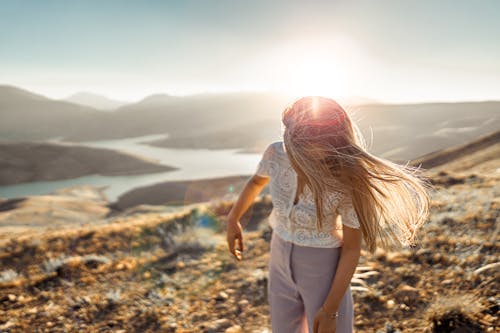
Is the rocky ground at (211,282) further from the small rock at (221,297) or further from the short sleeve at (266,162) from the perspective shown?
the short sleeve at (266,162)

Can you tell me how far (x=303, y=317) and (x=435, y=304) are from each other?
2.57 metres

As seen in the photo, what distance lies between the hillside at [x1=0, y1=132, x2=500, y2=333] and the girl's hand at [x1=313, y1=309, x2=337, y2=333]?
232cm

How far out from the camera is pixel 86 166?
89.8 metres

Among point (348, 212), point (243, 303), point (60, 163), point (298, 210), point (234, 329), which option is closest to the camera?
point (348, 212)

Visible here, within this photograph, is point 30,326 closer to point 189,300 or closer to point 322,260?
point 189,300

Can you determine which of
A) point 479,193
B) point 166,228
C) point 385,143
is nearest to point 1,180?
point 166,228

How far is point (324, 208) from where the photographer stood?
1.97 m

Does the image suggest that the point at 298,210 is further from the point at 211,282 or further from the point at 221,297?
the point at 211,282

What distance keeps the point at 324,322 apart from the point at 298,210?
29.4 inches

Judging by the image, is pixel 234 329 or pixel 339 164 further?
pixel 234 329

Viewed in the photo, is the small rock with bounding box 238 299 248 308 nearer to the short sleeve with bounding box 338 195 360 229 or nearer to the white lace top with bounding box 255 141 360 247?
the white lace top with bounding box 255 141 360 247

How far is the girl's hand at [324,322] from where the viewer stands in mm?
1961

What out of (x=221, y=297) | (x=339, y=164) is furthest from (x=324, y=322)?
(x=221, y=297)

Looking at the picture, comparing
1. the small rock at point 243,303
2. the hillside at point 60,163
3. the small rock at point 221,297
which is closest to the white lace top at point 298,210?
the small rock at point 243,303
